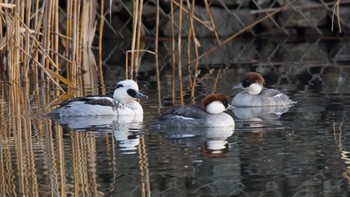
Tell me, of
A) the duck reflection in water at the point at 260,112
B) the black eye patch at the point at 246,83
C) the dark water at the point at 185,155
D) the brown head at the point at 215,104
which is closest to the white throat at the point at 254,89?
the black eye patch at the point at 246,83

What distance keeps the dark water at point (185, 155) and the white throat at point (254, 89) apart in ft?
2.18

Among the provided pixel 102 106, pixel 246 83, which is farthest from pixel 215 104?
pixel 246 83

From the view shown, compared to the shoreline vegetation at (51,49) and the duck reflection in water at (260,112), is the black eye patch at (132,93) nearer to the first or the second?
the shoreline vegetation at (51,49)

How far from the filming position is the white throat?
14188 millimetres

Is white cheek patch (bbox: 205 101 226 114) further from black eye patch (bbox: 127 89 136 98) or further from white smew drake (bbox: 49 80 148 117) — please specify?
black eye patch (bbox: 127 89 136 98)

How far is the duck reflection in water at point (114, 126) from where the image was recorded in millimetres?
10719

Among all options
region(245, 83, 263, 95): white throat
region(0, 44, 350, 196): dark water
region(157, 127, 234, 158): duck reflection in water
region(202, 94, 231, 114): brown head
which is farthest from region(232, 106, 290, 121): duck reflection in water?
region(157, 127, 234, 158): duck reflection in water

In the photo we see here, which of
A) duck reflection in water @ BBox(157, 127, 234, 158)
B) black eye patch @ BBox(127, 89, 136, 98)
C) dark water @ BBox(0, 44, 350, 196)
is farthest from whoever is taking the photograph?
black eye patch @ BBox(127, 89, 136, 98)

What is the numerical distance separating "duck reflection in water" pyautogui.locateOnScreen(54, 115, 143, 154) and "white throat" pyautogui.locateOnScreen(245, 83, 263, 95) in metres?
2.09

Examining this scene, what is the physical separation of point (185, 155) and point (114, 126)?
2475 millimetres

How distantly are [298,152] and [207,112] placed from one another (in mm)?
2170

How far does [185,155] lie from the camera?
9.68m

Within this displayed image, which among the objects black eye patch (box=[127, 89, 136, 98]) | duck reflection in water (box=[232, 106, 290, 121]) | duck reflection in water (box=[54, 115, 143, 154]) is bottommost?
duck reflection in water (box=[54, 115, 143, 154])

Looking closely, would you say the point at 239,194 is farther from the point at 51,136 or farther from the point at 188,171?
the point at 51,136
